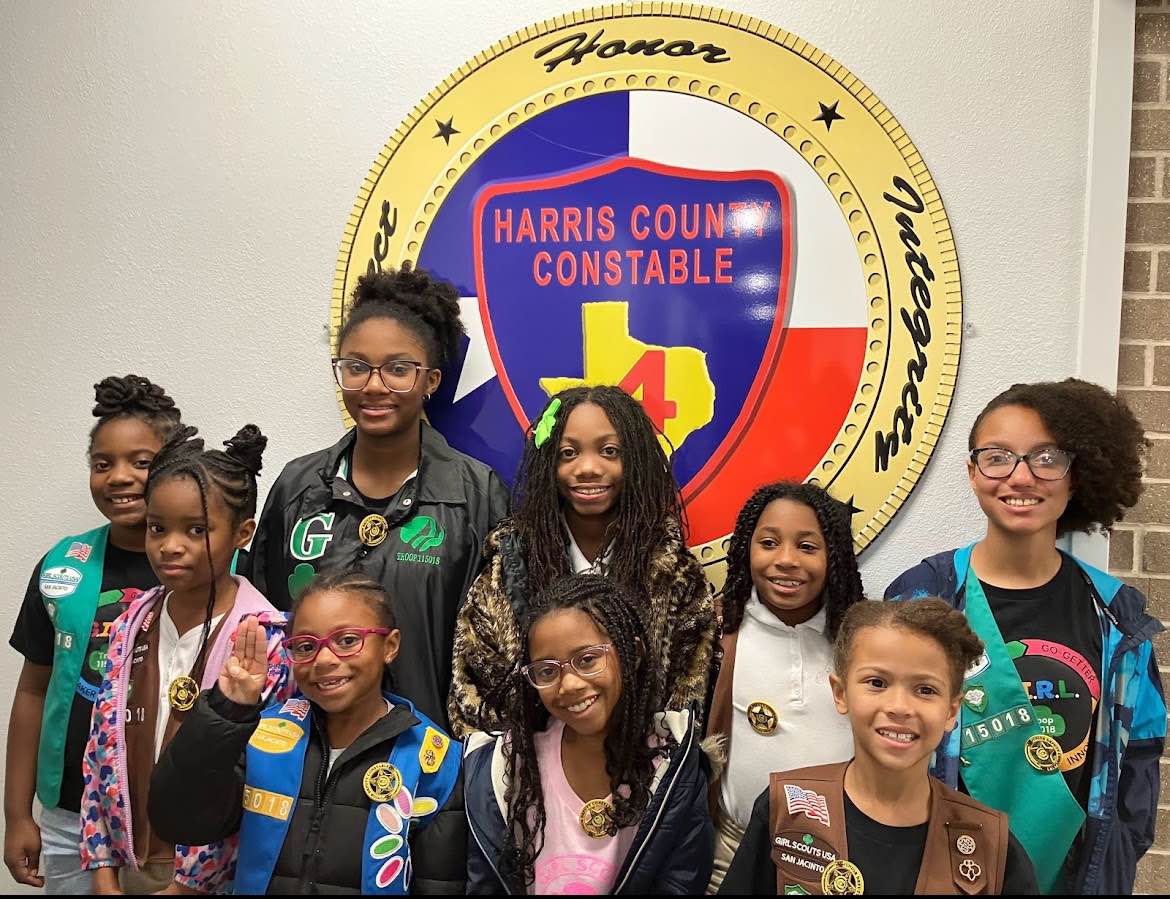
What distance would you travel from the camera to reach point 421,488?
6.43 ft

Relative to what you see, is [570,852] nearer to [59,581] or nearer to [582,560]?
[582,560]

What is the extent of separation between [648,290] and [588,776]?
1.07 m

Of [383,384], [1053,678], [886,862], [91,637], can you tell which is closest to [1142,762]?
[1053,678]

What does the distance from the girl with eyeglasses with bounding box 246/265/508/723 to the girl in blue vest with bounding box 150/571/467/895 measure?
27 centimetres

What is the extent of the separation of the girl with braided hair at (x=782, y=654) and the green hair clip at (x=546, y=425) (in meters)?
0.42

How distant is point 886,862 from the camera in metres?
1.32

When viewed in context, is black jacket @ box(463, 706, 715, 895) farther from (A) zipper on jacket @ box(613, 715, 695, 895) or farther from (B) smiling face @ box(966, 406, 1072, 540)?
(B) smiling face @ box(966, 406, 1072, 540)

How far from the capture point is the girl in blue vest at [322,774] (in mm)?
1447

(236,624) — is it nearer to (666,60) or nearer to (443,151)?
(443,151)

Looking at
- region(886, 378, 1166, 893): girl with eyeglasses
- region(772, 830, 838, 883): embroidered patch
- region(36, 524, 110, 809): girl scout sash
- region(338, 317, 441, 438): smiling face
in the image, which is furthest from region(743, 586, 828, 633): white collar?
region(36, 524, 110, 809): girl scout sash

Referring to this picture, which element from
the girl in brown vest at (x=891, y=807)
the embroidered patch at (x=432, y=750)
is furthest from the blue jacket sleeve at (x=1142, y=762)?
the embroidered patch at (x=432, y=750)

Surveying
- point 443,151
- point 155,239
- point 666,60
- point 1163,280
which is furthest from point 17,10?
point 1163,280

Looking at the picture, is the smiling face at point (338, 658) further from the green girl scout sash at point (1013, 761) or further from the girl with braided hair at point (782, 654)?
the green girl scout sash at point (1013, 761)

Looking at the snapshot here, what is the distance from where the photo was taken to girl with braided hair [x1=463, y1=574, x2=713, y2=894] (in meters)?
1.45
